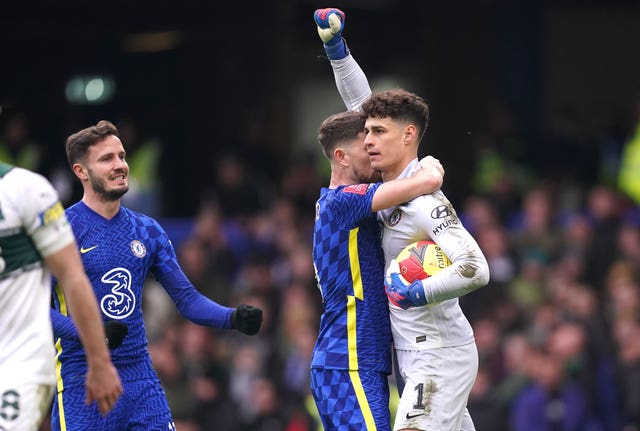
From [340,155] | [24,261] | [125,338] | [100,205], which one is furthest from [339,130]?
[24,261]

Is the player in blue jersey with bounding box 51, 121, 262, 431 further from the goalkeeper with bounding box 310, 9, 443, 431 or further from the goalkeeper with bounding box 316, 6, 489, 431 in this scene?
the goalkeeper with bounding box 316, 6, 489, 431

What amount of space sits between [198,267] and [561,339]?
4756mm

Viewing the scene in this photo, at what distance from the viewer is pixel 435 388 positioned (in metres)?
6.76

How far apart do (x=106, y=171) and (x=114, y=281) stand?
0.60 meters

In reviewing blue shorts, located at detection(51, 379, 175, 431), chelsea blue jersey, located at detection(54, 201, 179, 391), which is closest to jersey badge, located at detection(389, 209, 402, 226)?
chelsea blue jersey, located at detection(54, 201, 179, 391)

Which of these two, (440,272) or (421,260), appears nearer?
(440,272)

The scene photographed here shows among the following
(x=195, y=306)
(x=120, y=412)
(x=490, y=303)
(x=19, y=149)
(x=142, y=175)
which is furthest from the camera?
(x=142, y=175)

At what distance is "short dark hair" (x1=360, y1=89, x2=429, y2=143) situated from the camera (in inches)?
276

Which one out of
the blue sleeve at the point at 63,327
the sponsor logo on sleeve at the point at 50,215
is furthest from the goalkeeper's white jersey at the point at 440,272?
the sponsor logo on sleeve at the point at 50,215

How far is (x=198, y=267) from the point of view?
599 inches

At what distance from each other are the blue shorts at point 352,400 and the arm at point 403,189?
0.90m

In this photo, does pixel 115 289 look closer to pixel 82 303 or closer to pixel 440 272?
pixel 82 303

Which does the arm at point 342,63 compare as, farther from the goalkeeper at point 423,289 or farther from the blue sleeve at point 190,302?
the blue sleeve at point 190,302

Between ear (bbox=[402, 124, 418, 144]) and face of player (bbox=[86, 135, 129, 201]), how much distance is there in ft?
5.01
